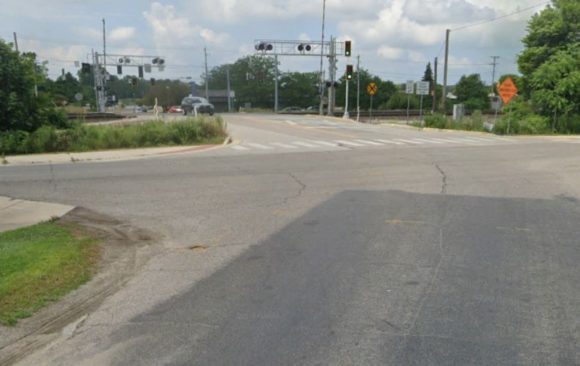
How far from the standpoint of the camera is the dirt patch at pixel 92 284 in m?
4.40

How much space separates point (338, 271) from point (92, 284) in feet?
8.40

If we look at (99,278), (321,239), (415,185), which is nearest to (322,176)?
(415,185)

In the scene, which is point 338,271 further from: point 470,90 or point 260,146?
point 470,90

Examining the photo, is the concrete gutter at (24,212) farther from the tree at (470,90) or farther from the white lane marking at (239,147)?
the tree at (470,90)

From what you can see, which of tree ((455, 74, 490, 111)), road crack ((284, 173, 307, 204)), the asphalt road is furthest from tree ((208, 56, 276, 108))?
the asphalt road

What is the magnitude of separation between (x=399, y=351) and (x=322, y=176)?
937 cm

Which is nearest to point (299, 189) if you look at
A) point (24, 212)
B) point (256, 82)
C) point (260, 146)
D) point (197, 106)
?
point (24, 212)

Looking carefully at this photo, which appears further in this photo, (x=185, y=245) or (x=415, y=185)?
(x=415, y=185)

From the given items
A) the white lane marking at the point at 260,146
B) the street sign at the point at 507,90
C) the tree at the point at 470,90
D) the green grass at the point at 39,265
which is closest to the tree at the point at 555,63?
the street sign at the point at 507,90

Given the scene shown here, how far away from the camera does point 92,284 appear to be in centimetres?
566

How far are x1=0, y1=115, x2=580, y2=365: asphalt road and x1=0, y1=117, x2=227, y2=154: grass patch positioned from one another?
7.77 metres

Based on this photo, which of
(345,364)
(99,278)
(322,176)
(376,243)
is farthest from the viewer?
(322,176)

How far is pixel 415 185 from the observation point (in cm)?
1184

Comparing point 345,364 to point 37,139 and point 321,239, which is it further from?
point 37,139
